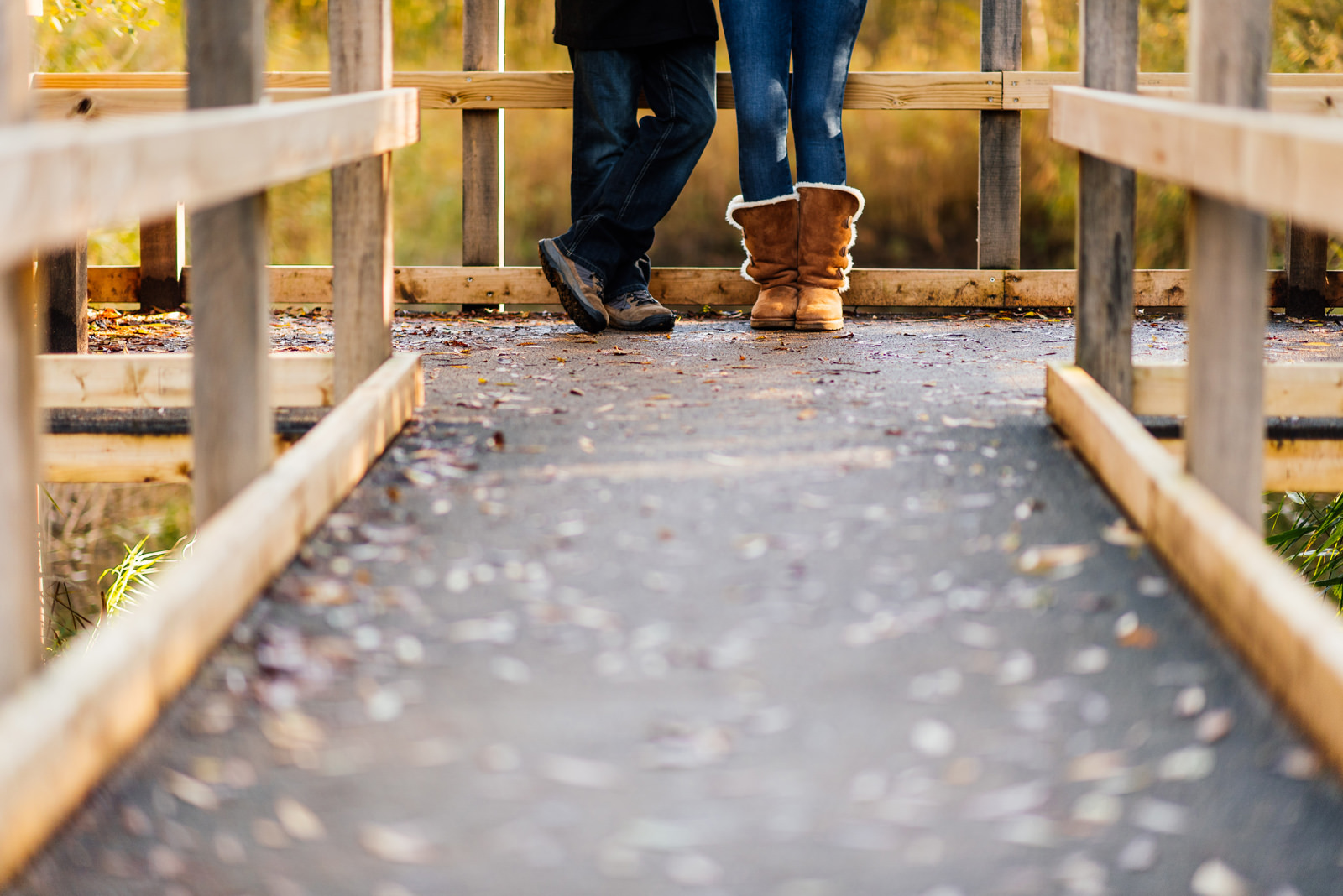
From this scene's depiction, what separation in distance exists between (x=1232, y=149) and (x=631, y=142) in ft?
9.75

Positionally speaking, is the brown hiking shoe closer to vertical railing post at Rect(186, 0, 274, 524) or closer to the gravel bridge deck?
the gravel bridge deck

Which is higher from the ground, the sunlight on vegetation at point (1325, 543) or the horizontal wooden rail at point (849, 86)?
the horizontal wooden rail at point (849, 86)

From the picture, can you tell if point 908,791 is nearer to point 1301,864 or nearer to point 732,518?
point 1301,864

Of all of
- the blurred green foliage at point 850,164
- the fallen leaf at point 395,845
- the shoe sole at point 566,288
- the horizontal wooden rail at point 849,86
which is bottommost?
the fallen leaf at point 395,845

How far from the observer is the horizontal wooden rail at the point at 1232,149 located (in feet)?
4.49

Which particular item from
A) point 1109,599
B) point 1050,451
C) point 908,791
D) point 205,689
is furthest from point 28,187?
point 1050,451

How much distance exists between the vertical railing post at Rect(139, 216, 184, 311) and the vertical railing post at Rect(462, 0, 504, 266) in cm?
121

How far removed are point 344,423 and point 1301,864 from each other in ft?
5.73

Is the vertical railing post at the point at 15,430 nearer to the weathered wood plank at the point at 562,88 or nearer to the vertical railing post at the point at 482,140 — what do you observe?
the weathered wood plank at the point at 562,88

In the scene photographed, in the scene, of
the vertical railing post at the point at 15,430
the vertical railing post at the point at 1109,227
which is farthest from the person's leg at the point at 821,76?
the vertical railing post at the point at 15,430

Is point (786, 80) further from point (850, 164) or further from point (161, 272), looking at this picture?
point (850, 164)

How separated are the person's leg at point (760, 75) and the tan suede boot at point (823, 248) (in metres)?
0.16

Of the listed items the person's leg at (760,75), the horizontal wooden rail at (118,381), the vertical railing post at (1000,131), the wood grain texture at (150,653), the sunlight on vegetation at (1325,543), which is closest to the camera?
the wood grain texture at (150,653)

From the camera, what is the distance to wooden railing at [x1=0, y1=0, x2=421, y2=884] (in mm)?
1284
